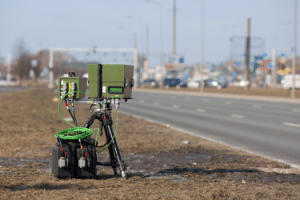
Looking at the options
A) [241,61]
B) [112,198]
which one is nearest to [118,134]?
[112,198]

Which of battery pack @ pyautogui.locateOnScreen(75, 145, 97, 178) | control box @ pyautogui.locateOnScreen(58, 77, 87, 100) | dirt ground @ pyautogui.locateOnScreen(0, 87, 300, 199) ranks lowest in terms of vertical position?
dirt ground @ pyautogui.locateOnScreen(0, 87, 300, 199)

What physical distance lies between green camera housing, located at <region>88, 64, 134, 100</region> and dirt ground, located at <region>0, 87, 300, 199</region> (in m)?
1.19

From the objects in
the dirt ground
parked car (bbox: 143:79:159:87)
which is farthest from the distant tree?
the dirt ground

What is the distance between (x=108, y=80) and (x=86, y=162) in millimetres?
1159

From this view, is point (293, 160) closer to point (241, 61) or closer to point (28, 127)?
point (28, 127)

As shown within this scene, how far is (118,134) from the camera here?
13.4m

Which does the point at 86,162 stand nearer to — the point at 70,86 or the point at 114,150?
the point at 114,150

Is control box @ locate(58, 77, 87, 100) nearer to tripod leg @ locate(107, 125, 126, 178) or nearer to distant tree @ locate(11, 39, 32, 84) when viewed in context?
tripod leg @ locate(107, 125, 126, 178)

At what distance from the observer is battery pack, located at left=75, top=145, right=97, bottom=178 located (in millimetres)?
6656

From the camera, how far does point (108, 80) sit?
6.91 m

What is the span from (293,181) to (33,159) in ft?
15.0

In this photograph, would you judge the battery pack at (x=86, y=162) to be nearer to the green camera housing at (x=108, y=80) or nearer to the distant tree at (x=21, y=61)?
the green camera housing at (x=108, y=80)

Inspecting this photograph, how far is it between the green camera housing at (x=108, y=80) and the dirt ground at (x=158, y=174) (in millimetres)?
1189

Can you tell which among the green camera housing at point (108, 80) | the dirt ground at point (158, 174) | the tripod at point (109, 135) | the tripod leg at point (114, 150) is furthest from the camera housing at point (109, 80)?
the dirt ground at point (158, 174)
